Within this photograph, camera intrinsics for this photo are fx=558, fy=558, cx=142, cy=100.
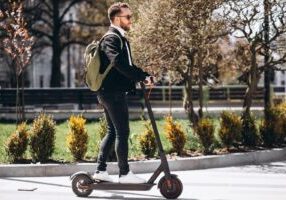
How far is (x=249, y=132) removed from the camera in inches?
394

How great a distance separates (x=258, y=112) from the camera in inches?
760

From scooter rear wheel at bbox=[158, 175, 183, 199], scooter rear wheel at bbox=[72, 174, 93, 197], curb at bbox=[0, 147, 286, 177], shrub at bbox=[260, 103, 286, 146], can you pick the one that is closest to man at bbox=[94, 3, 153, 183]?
scooter rear wheel at bbox=[72, 174, 93, 197]

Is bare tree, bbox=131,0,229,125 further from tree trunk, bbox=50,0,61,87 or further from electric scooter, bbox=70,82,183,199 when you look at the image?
tree trunk, bbox=50,0,61,87

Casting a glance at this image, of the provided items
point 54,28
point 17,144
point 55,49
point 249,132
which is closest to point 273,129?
point 249,132

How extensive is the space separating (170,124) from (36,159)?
86.1 inches

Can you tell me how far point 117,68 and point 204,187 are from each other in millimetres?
2068

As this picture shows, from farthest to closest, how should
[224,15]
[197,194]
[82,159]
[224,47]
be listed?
[224,47]
[224,15]
[82,159]
[197,194]

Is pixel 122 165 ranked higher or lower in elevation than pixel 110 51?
lower

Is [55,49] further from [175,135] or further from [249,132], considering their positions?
[175,135]

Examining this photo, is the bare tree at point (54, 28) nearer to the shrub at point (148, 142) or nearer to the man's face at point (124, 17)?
the shrub at point (148, 142)

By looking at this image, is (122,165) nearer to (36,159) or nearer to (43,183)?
(43,183)

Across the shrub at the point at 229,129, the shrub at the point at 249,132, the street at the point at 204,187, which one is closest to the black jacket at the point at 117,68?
the street at the point at 204,187

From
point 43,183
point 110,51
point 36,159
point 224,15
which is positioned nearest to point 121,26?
point 110,51

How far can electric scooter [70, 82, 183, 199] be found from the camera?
6.17 metres
